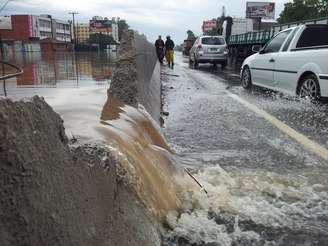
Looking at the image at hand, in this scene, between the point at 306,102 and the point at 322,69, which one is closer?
the point at 322,69

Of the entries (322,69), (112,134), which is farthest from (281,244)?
(322,69)

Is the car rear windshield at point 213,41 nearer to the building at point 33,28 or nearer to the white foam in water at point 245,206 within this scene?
the white foam in water at point 245,206

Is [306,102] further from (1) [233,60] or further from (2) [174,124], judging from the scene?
(1) [233,60]

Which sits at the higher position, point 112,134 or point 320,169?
point 112,134

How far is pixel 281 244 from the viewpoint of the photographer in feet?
10.6

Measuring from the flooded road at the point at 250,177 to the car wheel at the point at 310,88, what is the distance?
20cm

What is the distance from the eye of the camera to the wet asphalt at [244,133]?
5.34 m

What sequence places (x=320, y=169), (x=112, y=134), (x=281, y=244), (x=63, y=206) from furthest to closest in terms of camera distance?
(x=320, y=169) → (x=112, y=134) → (x=281, y=244) → (x=63, y=206)

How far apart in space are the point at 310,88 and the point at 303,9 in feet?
187

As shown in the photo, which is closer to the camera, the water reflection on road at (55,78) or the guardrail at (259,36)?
the water reflection on road at (55,78)

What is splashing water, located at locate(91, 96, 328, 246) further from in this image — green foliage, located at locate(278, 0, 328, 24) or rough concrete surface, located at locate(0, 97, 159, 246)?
green foliage, located at locate(278, 0, 328, 24)

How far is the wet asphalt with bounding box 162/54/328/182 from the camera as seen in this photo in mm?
5340

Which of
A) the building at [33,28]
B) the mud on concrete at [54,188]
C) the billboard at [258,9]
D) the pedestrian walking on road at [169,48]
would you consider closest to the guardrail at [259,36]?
the pedestrian walking on road at [169,48]

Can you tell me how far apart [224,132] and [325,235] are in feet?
12.8
